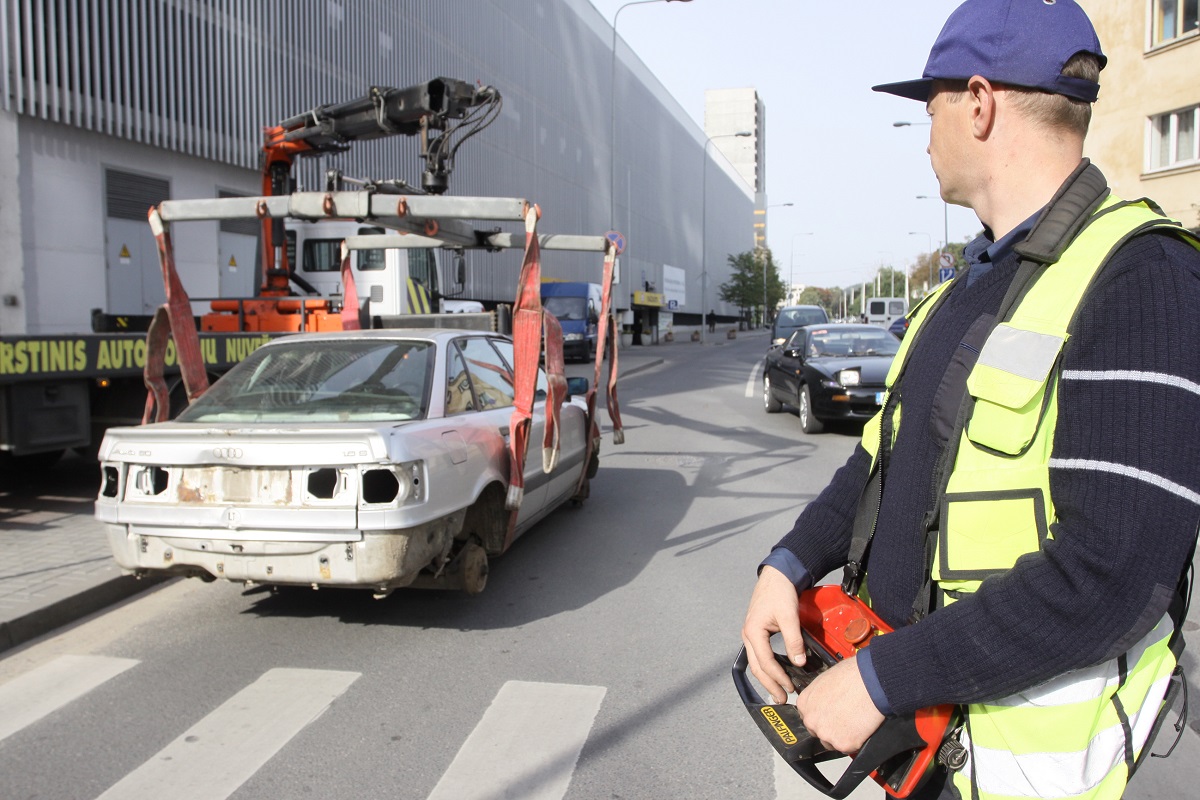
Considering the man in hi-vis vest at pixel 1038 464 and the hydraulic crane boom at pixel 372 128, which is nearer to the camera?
the man in hi-vis vest at pixel 1038 464

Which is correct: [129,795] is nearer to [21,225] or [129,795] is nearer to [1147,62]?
[21,225]

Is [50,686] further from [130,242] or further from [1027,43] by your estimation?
[130,242]

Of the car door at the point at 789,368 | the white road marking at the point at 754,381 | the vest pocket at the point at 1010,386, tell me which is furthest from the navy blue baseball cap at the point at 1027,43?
the white road marking at the point at 754,381

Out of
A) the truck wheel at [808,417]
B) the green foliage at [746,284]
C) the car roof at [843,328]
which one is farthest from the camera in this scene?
the green foliage at [746,284]

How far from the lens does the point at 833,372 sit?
39.4 feet

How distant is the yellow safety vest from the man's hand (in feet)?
0.53

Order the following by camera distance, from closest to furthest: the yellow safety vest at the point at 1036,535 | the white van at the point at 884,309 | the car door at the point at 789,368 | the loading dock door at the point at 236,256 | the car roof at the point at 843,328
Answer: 1. the yellow safety vest at the point at 1036,535
2. the car door at the point at 789,368
3. the car roof at the point at 843,328
4. the loading dock door at the point at 236,256
5. the white van at the point at 884,309

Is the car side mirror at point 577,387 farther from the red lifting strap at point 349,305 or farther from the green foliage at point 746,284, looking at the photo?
the green foliage at point 746,284

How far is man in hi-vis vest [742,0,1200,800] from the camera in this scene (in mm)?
1179

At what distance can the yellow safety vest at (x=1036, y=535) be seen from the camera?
4.16 feet

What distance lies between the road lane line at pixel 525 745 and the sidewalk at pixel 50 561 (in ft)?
8.79

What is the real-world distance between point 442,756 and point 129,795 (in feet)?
3.53

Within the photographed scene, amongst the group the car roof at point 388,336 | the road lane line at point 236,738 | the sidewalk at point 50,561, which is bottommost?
the road lane line at point 236,738

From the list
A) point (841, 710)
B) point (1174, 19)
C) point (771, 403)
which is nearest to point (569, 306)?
point (771, 403)
